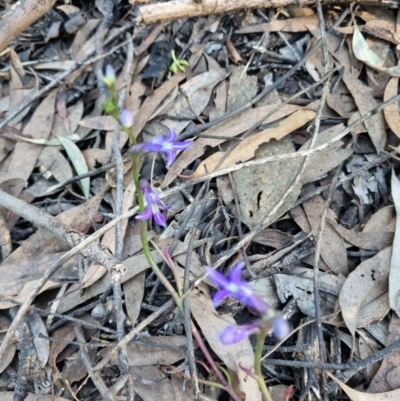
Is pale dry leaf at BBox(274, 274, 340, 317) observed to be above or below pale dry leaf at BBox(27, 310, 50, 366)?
below

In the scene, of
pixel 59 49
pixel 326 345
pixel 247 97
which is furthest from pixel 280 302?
pixel 59 49

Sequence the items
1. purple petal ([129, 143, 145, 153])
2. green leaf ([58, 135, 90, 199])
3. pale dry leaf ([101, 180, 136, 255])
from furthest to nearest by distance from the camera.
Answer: green leaf ([58, 135, 90, 199]) → pale dry leaf ([101, 180, 136, 255]) → purple petal ([129, 143, 145, 153])

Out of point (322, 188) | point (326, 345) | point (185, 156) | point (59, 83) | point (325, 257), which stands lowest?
point (326, 345)

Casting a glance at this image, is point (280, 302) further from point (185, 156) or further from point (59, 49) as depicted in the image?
point (59, 49)

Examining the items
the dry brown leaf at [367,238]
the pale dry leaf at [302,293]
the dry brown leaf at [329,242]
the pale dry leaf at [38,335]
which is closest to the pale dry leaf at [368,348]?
the pale dry leaf at [302,293]

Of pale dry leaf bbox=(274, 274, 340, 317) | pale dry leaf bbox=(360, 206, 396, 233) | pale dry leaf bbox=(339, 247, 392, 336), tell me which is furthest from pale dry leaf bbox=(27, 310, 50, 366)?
pale dry leaf bbox=(360, 206, 396, 233)

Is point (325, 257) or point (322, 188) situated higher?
point (322, 188)

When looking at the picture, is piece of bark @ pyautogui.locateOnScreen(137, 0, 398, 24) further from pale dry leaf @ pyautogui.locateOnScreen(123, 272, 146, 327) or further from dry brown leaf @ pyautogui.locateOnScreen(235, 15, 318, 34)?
pale dry leaf @ pyautogui.locateOnScreen(123, 272, 146, 327)
